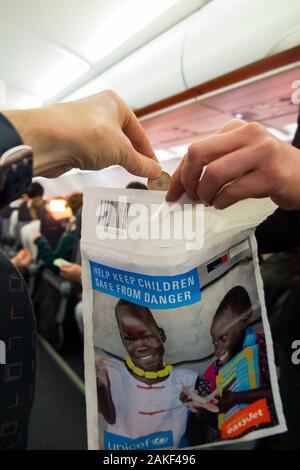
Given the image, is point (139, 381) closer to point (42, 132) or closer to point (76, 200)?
point (42, 132)

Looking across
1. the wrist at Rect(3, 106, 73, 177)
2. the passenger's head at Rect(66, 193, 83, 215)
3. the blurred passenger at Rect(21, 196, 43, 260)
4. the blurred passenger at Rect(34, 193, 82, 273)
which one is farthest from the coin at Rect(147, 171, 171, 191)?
the blurred passenger at Rect(21, 196, 43, 260)

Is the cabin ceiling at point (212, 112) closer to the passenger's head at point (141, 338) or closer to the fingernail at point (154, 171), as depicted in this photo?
the fingernail at point (154, 171)

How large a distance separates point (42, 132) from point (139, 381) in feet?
1.17

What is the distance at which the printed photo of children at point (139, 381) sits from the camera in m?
0.46

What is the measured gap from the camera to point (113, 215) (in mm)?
456

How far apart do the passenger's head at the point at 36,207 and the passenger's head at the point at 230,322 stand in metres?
1.06

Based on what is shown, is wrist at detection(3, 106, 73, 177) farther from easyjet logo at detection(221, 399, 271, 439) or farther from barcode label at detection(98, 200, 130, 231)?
easyjet logo at detection(221, 399, 271, 439)

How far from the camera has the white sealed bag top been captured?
0.44 metres

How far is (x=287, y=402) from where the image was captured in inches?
31.2

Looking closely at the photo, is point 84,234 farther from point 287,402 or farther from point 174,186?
point 287,402

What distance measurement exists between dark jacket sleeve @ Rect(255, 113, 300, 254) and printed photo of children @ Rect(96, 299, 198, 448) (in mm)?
446
